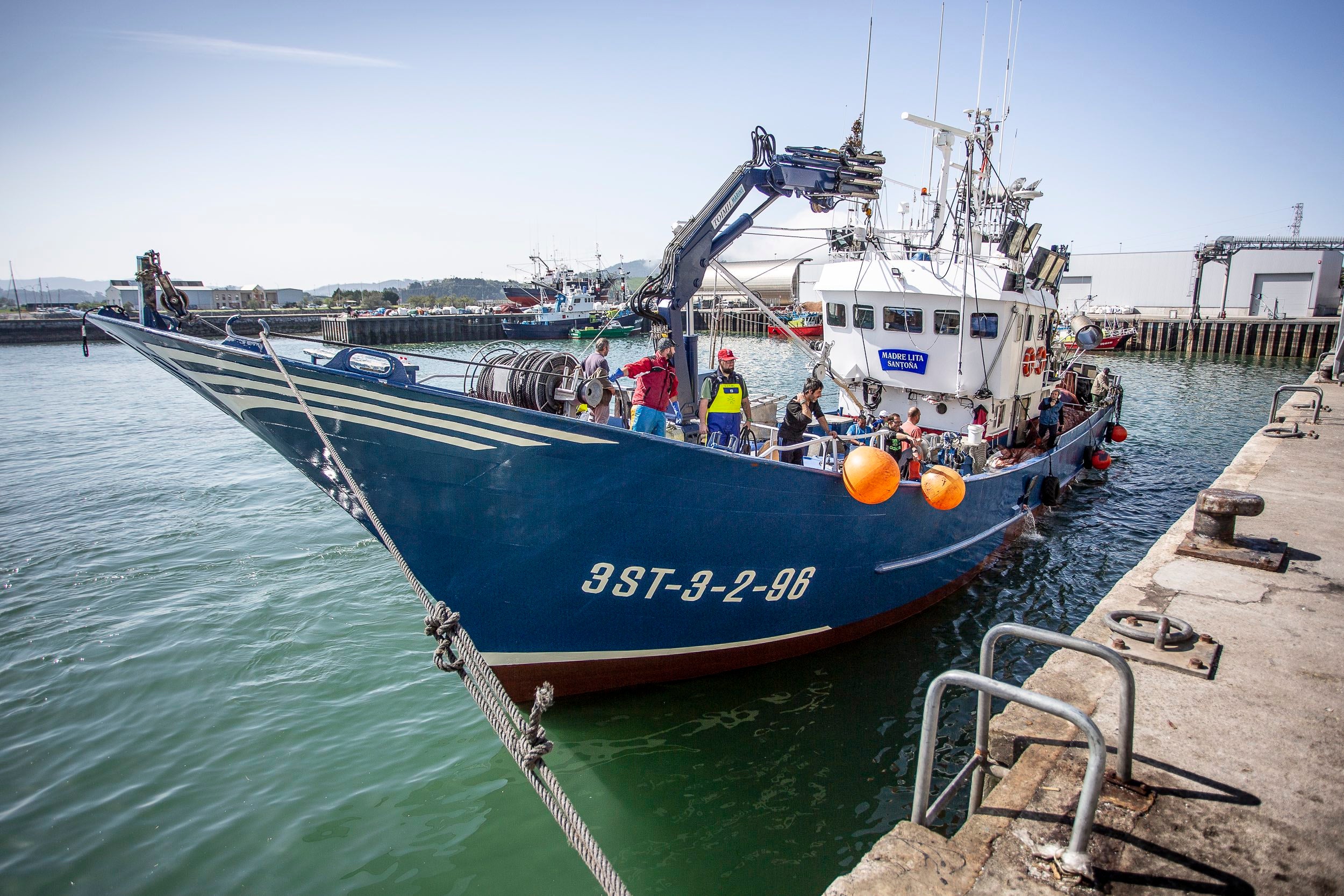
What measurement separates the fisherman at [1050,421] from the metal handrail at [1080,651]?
32.0 ft

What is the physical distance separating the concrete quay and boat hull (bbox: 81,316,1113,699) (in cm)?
228

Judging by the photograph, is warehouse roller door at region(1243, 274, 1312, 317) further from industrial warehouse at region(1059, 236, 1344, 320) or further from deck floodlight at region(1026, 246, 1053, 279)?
deck floodlight at region(1026, 246, 1053, 279)

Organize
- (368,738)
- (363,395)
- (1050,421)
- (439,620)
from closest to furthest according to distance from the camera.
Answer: (439,620), (363,395), (368,738), (1050,421)

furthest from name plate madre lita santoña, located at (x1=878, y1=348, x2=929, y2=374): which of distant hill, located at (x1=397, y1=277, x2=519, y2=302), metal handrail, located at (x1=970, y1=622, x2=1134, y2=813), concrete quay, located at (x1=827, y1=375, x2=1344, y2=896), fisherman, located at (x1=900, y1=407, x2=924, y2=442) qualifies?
distant hill, located at (x1=397, y1=277, x2=519, y2=302)

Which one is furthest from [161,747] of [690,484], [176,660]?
[690,484]

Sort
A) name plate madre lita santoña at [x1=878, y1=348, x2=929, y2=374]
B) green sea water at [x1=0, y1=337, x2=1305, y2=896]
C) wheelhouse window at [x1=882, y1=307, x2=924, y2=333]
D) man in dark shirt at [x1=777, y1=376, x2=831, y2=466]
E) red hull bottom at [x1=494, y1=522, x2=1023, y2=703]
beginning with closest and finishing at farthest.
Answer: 1. green sea water at [x1=0, y1=337, x2=1305, y2=896]
2. red hull bottom at [x1=494, y1=522, x2=1023, y2=703]
3. man in dark shirt at [x1=777, y1=376, x2=831, y2=466]
4. wheelhouse window at [x1=882, y1=307, x2=924, y2=333]
5. name plate madre lita santoña at [x1=878, y1=348, x2=929, y2=374]

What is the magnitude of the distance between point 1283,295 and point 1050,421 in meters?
55.0

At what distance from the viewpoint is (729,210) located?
24.0ft

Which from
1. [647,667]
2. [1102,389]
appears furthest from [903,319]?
[1102,389]

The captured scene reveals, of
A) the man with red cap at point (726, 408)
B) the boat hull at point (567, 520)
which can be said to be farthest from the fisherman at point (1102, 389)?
the man with red cap at point (726, 408)

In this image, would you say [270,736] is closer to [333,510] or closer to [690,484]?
[690,484]

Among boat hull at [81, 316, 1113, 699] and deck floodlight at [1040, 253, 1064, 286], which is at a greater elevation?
deck floodlight at [1040, 253, 1064, 286]

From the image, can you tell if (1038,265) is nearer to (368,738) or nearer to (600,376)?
(600,376)

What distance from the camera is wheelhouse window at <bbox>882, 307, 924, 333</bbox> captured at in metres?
10.0
